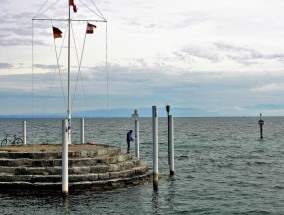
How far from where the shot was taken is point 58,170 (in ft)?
70.4

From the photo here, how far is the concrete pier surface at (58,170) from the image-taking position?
21.1 meters

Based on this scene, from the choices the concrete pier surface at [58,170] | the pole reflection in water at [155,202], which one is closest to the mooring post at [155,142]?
the pole reflection in water at [155,202]

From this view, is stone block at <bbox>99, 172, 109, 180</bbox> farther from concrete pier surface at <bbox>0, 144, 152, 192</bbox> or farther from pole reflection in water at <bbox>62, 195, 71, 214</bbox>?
pole reflection in water at <bbox>62, 195, 71, 214</bbox>

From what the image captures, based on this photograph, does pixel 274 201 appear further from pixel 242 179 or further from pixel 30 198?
pixel 30 198

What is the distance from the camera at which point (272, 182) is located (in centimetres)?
2705

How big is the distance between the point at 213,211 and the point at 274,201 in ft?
12.7

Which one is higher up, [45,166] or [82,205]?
[45,166]

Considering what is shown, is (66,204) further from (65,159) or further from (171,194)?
(171,194)

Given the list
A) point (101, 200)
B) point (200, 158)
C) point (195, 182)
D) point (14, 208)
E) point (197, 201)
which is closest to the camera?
point (14, 208)

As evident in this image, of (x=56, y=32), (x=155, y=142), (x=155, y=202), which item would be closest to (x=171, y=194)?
(x=155, y=202)

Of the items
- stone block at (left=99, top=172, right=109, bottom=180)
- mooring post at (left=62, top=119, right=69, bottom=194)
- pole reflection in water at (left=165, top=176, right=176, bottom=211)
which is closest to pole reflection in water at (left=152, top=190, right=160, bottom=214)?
pole reflection in water at (left=165, top=176, right=176, bottom=211)

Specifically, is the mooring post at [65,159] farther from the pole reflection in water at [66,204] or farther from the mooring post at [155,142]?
the mooring post at [155,142]

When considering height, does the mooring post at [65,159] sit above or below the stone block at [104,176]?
above

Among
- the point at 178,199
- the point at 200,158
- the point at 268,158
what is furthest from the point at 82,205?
the point at 268,158
